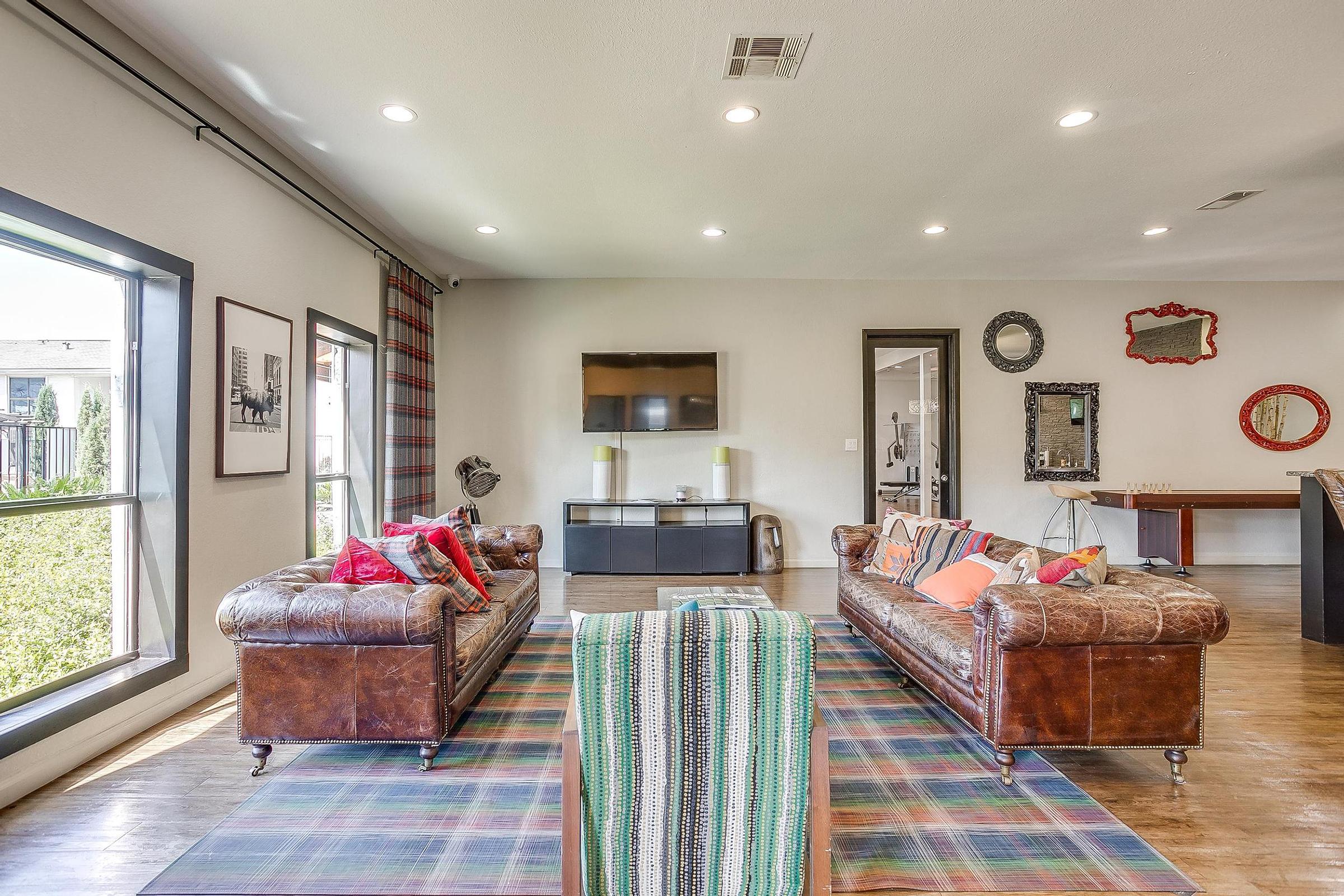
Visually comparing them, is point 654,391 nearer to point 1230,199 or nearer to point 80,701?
point 1230,199

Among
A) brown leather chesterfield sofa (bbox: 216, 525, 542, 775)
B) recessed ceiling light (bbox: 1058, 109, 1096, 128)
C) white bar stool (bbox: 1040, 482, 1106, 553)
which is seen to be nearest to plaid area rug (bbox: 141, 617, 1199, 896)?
brown leather chesterfield sofa (bbox: 216, 525, 542, 775)

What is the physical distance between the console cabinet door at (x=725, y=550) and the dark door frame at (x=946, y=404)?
127 centimetres

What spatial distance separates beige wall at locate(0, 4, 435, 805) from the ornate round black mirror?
559 cm

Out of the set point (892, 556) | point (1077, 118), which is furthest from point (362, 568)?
point (1077, 118)

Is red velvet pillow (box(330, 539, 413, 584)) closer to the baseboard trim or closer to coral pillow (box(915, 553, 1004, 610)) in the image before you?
the baseboard trim

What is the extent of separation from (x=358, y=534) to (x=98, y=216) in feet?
9.04

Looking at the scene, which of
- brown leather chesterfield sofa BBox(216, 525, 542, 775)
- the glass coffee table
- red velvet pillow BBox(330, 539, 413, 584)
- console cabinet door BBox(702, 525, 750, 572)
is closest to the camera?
brown leather chesterfield sofa BBox(216, 525, 542, 775)

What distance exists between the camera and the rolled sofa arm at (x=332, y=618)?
2.22 meters

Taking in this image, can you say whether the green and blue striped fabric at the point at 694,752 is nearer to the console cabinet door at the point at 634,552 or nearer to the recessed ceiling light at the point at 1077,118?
the recessed ceiling light at the point at 1077,118

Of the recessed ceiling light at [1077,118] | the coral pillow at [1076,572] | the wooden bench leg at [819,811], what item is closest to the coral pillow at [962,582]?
Answer: the coral pillow at [1076,572]

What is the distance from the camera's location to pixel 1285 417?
20.4ft

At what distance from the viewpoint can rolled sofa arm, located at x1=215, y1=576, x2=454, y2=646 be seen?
7.30 feet

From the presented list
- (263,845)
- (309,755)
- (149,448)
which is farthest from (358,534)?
(263,845)

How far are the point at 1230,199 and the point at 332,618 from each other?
18.2 ft
